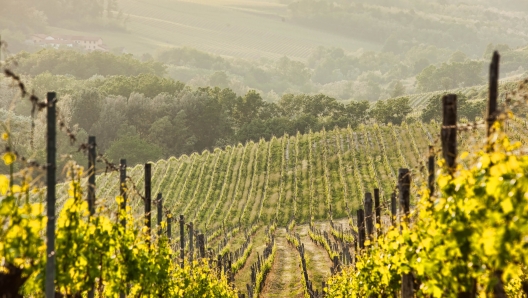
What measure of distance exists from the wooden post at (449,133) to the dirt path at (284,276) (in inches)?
778

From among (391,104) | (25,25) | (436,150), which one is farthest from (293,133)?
(25,25)

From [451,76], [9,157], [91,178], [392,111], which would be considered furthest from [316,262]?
[451,76]

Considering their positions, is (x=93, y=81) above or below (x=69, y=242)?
above

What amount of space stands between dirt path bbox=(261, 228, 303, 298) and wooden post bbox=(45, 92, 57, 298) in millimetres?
20903

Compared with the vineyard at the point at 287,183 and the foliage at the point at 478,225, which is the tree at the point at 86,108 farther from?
the foliage at the point at 478,225

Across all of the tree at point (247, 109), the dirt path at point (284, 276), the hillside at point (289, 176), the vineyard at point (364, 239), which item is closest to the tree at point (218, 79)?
the tree at point (247, 109)

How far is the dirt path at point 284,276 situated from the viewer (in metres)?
29.0

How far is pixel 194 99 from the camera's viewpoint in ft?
310

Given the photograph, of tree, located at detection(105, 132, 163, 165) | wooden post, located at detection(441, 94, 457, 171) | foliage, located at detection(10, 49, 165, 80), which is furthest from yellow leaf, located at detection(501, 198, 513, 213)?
foliage, located at detection(10, 49, 165, 80)

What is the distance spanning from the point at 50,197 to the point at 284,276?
2465 cm

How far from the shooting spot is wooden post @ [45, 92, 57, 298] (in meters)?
7.85

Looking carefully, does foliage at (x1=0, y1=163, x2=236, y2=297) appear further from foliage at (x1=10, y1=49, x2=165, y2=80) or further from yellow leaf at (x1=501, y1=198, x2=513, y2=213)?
foliage at (x1=10, y1=49, x2=165, y2=80)

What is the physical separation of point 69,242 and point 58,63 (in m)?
136

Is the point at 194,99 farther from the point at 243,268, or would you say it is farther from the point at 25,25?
the point at 25,25
